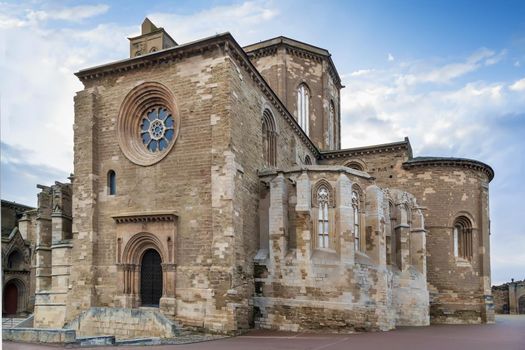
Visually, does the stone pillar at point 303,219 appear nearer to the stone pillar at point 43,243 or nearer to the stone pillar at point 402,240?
the stone pillar at point 402,240

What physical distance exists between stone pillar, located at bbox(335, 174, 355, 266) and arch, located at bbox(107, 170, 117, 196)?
365 inches

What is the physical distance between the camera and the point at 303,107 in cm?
3316

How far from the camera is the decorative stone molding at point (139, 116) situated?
19.7m

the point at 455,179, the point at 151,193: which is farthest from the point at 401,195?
the point at 151,193

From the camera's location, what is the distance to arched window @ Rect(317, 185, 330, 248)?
19.3 m

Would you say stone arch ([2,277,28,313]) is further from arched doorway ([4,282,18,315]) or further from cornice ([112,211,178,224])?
cornice ([112,211,178,224])

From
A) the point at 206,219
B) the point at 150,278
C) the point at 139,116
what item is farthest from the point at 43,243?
the point at 206,219

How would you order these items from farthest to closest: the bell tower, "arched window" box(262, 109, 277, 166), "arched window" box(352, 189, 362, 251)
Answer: "arched window" box(262, 109, 277, 166)
the bell tower
"arched window" box(352, 189, 362, 251)

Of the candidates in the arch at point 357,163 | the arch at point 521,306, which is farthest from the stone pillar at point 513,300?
the arch at point 357,163

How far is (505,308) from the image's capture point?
38.9 m

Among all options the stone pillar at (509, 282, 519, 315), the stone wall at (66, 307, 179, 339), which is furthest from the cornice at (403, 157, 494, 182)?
the stone wall at (66, 307, 179, 339)

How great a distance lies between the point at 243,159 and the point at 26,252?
2473 centimetres

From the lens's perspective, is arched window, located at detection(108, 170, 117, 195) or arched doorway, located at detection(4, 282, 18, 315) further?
arched doorway, located at detection(4, 282, 18, 315)

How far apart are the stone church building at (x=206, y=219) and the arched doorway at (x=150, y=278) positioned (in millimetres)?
46
